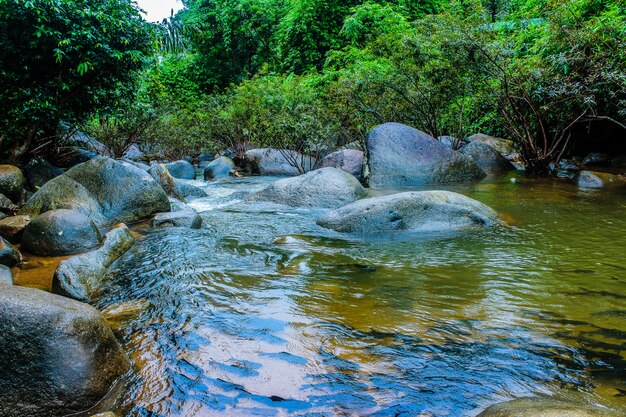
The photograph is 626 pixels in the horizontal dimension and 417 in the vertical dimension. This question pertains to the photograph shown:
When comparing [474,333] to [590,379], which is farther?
[474,333]

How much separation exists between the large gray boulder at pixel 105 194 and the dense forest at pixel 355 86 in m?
1.84

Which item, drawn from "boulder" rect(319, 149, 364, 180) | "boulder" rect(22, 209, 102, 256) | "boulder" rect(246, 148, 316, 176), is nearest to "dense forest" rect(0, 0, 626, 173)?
"boulder" rect(246, 148, 316, 176)

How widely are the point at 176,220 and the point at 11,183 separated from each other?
9.87 feet

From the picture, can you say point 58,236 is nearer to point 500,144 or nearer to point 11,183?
point 11,183

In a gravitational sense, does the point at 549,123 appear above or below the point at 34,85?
below

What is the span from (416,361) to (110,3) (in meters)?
8.53

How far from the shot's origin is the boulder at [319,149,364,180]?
13.0 meters

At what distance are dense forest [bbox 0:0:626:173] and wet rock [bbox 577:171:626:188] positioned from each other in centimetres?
113

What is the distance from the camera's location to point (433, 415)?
2326 millimetres

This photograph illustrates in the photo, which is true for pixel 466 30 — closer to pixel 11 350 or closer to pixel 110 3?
pixel 110 3

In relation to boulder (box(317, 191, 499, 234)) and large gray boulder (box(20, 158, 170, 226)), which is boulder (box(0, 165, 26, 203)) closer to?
large gray boulder (box(20, 158, 170, 226))

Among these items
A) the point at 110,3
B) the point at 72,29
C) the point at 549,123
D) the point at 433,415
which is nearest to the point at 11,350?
the point at 433,415

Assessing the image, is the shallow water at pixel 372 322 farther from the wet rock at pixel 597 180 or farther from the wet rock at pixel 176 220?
the wet rock at pixel 597 180

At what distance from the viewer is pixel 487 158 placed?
1425cm
